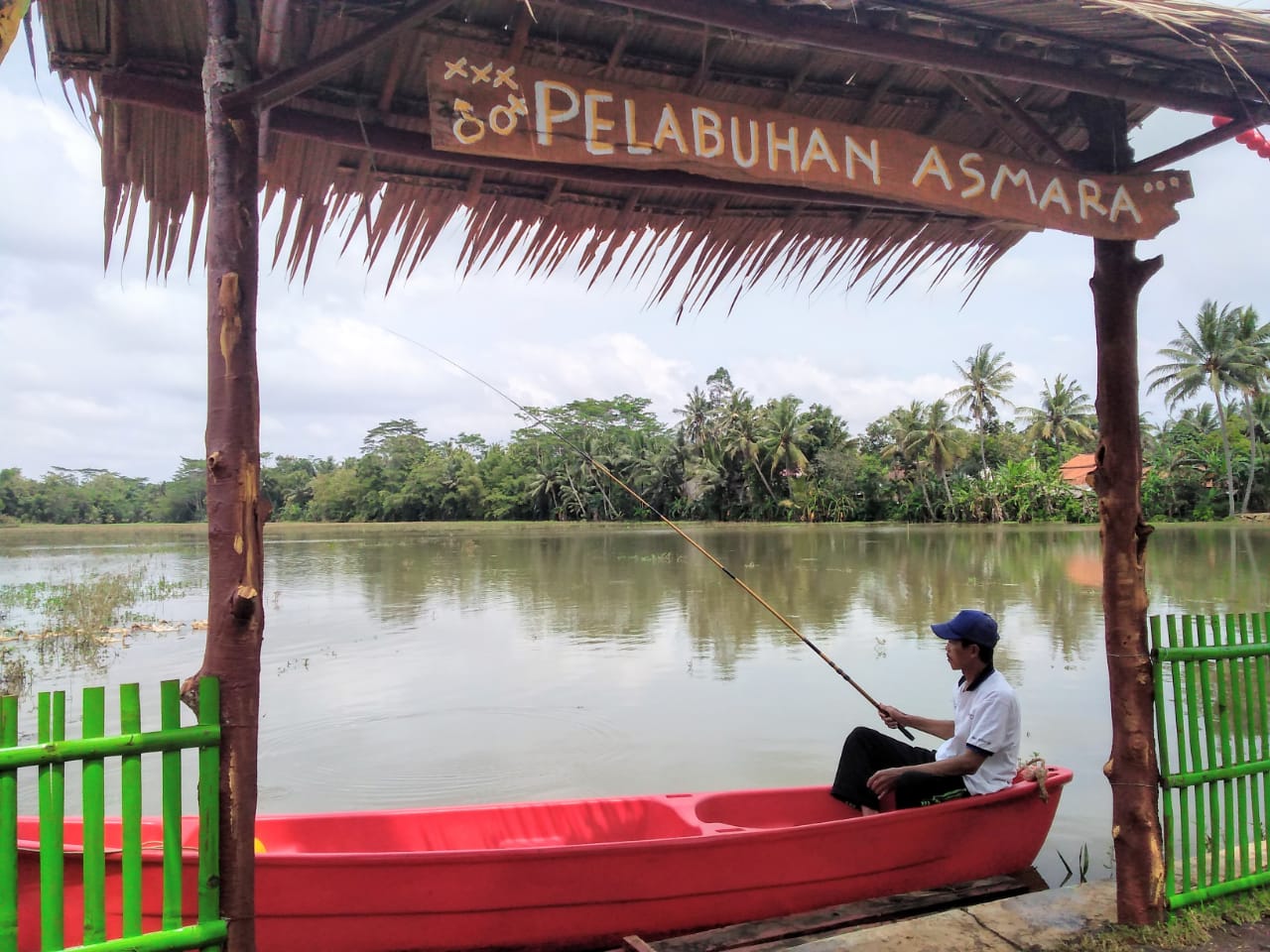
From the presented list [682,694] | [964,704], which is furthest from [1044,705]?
[964,704]

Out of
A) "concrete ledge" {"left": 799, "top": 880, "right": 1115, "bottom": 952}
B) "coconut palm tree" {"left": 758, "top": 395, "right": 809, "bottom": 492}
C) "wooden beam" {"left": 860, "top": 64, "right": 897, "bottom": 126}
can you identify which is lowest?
"concrete ledge" {"left": 799, "top": 880, "right": 1115, "bottom": 952}

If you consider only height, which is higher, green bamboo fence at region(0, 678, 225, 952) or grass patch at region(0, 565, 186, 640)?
green bamboo fence at region(0, 678, 225, 952)

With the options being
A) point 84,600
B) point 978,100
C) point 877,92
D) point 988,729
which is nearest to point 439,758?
point 988,729

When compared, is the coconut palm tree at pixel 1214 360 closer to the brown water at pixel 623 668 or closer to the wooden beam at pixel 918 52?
the brown water at pixel 623 668

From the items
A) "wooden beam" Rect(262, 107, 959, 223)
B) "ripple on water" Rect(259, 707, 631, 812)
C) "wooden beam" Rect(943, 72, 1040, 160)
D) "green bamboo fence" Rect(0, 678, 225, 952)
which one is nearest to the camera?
"green bamboo fence" Rect(0, 678, 225, 952)

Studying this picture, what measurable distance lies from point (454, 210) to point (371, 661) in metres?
7.77

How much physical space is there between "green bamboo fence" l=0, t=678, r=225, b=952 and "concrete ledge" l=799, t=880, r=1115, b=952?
2023 millimetres

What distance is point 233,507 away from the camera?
197 cm

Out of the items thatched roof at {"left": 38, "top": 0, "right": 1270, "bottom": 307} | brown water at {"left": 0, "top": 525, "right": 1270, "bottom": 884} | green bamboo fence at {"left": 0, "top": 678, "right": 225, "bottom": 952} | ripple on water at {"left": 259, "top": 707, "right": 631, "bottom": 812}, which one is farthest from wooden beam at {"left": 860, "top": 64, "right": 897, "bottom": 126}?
ripple on water at {"left": 259, "top": 707, "right": 631, "bottom": 812}

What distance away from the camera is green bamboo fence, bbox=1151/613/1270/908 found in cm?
287

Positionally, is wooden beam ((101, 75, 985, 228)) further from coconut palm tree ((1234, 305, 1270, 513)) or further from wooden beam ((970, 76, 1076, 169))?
coconut palm tree ((1234, 305, 1270, 513))

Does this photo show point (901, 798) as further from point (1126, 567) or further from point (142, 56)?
point (142, 56)

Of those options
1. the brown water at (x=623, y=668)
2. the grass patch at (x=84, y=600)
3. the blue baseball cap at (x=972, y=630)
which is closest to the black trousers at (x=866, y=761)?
the blue baseball cap at (x=972, y=630)

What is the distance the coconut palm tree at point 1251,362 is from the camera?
32906 millimetres
